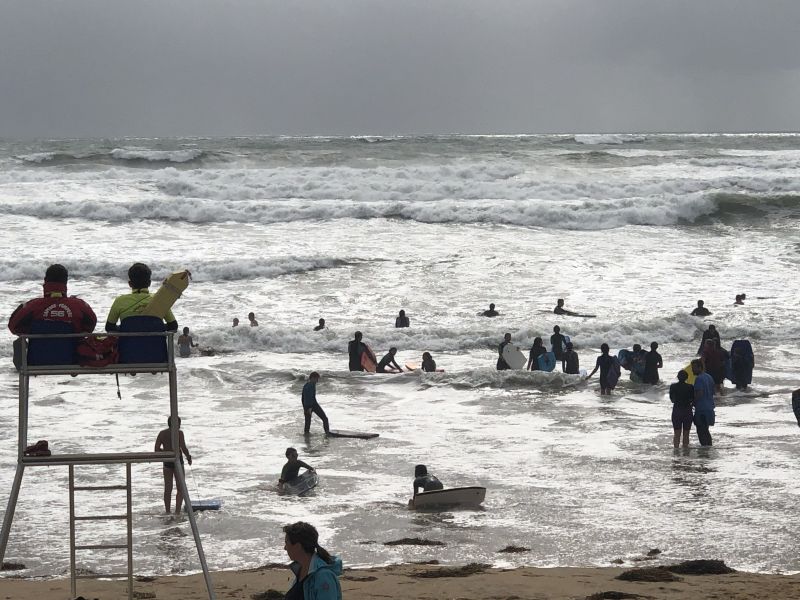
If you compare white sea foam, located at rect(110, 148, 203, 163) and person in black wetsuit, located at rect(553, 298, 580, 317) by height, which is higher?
white sea foam, located at rect(110, 148, 203, 163)

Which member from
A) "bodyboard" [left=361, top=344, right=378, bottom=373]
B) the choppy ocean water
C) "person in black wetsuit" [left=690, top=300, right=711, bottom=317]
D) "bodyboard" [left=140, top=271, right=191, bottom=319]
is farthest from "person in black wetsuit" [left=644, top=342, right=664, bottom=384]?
"bodyboard" [left=140, top=271, right=191, bottom=319]

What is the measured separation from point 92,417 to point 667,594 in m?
10.3

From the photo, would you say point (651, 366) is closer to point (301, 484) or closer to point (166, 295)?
point (301, 484)

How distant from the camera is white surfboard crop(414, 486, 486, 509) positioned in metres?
11.2

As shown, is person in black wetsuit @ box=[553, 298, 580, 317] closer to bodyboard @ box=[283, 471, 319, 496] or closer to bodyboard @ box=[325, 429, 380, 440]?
bodyboard @ box=[325, 429, 380, 440]

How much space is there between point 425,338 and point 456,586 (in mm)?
14696

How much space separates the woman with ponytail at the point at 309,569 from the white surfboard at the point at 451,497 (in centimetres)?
673

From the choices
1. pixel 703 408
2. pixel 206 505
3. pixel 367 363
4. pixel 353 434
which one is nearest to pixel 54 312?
pixel 206 505

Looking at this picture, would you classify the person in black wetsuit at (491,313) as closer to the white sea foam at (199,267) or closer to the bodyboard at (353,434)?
the white sea foam at (199,267)

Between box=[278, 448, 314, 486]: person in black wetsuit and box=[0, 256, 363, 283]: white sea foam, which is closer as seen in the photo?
box=[278, 448, 314, 486]: person in black wetsuit

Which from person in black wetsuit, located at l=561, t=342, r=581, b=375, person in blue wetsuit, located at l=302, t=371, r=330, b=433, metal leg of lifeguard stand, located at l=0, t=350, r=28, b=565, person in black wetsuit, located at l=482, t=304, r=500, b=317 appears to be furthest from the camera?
person in black wetsuit, located at l=482, t=304, r=500, b=317

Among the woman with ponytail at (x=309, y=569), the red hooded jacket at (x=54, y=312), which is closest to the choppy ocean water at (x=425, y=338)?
the red hooded jacket at (x=54, y=312)

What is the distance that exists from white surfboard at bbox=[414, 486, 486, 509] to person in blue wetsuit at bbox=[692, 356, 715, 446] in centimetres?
391

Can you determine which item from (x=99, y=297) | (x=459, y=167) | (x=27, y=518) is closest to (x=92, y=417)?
(x=27, y=518)
